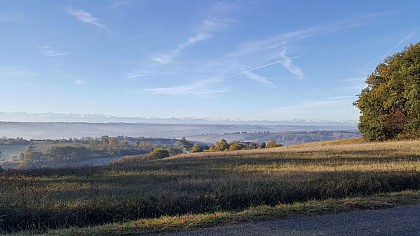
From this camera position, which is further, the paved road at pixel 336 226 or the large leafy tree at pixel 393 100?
the large leafy tree at pixel 393 100

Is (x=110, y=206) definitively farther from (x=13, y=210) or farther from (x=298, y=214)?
(x=298, y=214)

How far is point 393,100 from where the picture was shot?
46562 millimetres

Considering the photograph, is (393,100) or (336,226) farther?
(393,100)

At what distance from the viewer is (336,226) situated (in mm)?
6621

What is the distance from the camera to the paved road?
6246 mm

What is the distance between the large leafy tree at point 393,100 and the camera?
4375 cm

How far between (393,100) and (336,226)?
45934 mm

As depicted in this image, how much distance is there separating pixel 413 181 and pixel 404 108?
131ft

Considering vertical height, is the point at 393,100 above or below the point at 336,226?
above

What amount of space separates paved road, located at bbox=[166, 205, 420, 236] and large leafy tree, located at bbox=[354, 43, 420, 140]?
4128 cm

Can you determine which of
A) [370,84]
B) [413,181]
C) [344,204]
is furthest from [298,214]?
[370,84]

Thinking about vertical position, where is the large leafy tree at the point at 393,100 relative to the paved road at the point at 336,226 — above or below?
above

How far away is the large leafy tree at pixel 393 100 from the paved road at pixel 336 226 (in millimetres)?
41275

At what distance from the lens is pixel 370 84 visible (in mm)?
53062
